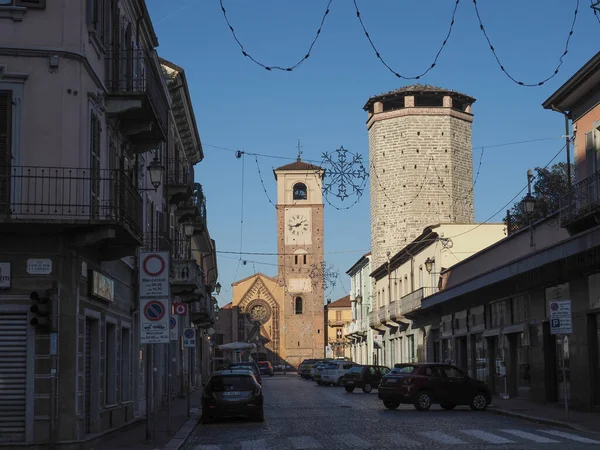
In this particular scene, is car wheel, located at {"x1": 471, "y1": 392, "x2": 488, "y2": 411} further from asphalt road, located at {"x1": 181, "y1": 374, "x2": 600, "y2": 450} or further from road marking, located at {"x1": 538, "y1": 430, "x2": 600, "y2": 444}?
road marking, located at {"x1": 538, "y1": 430, "x2": 600, "y2": 444}

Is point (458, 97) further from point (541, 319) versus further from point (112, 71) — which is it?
point (112, 71)

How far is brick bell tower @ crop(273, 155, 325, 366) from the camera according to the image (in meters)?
119

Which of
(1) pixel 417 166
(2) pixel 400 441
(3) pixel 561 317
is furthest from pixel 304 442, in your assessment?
(1) pixel 417 166

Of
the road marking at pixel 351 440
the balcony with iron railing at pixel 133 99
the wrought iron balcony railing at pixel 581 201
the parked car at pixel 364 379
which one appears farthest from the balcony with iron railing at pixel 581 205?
the parked car at pixel 364 379

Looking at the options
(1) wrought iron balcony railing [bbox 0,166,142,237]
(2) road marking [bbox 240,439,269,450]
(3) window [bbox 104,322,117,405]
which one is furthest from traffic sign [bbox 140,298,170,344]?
(3) window [bbox 104,322,117,405]

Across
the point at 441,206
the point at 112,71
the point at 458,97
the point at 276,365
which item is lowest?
the point at 276,365

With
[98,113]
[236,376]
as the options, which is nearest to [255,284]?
[236,376]

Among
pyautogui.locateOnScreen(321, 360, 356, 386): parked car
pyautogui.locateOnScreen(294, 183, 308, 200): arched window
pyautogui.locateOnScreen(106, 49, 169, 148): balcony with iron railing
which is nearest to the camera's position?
pyautogui.locateOnScreen(106, 49, 169, 148): balcony with iron railing

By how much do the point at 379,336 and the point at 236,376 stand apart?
176 ft

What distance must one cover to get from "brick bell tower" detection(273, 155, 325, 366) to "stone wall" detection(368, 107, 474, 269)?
38683 mm

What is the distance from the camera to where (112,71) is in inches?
819

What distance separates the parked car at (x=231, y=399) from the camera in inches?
1016

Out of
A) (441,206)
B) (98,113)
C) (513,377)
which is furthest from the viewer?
(441,206)

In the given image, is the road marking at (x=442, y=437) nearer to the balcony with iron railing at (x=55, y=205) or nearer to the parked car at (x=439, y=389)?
the balcony with iron railing at (x=55, y=205)
